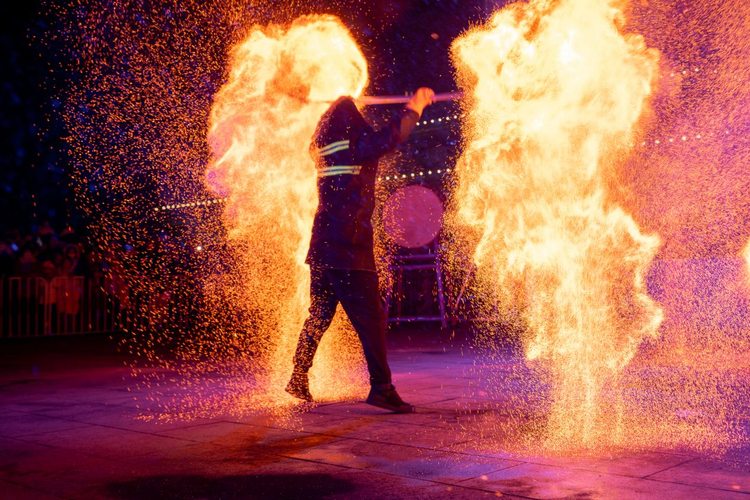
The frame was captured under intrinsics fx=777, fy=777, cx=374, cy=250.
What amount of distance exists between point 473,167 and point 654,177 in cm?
423

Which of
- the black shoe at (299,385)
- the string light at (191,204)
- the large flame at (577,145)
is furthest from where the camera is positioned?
the string light at (191,204)

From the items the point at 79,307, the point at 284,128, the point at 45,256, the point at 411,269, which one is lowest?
the point at 79,307

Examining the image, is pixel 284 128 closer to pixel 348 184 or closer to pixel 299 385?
pixel 348 184

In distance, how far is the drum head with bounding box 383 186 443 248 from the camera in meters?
16.2

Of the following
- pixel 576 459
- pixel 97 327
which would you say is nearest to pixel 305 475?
pixel 576 459

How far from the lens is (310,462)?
3.76 metres

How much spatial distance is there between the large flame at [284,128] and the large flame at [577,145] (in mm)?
1998

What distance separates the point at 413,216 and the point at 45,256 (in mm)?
7492

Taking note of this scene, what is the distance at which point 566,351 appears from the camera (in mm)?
9305

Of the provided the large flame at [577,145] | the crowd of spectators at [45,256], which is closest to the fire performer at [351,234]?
the large flame at [577,145]

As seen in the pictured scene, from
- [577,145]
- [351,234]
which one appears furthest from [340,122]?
[577,145]

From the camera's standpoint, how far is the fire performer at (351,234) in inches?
199

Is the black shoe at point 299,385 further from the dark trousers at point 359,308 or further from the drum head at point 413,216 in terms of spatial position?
the drum head at point 413,216

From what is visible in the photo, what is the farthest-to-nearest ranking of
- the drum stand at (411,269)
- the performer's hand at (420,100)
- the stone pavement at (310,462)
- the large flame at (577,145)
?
the drum stand at (411,269) < the large flame at (577,145) < the performer's hand at (420,100) < the stone pavement at (310,462)
